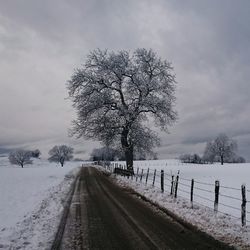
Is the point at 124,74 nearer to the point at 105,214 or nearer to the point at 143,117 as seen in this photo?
the point at 143,117

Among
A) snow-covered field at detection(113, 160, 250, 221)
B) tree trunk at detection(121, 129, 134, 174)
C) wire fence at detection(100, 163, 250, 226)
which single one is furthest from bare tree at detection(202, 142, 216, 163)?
wire fence at detection(100, 163, 250, 226)

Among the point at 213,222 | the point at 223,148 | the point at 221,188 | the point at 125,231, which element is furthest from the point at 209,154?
the point at 125,231

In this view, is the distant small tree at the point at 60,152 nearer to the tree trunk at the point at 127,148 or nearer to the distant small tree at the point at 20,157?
the distant small tree at the point at 20,157

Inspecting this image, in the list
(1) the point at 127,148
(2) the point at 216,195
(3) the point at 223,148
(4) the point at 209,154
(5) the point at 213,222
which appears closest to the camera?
(5) the point at 213,222

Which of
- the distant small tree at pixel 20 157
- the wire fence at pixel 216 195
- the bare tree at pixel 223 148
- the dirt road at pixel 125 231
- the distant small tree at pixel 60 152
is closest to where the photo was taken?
the dirt road at pixel 125 231

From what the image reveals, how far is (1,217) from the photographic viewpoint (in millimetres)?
13633

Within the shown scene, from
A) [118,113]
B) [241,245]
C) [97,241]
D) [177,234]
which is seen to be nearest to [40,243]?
[97,241]

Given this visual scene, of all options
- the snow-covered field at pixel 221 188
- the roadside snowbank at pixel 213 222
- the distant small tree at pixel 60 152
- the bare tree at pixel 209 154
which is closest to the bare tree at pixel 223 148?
the bare tree at pixel 209 154

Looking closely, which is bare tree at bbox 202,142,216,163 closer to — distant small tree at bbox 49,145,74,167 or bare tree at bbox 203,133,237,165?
bare tree at bbox 203,133,237,165

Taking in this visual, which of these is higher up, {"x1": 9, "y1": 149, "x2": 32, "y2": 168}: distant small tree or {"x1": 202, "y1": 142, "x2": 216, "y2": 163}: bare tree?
{"x1": 202, "y1": 142, "x2": 216, "y2": 163}: bare tree

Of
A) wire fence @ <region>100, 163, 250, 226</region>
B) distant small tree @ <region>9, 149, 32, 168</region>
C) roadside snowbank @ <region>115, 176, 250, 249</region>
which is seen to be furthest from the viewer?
distant small tree @ <region>9, 149, 32, 168</region>

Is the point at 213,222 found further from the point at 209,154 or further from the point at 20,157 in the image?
the point at 20,157

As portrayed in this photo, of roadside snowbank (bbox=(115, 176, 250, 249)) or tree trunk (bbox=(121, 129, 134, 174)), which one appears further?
tree trunk (bbox=(121, 129, 134, 174))

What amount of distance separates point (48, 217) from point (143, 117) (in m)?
28.3
